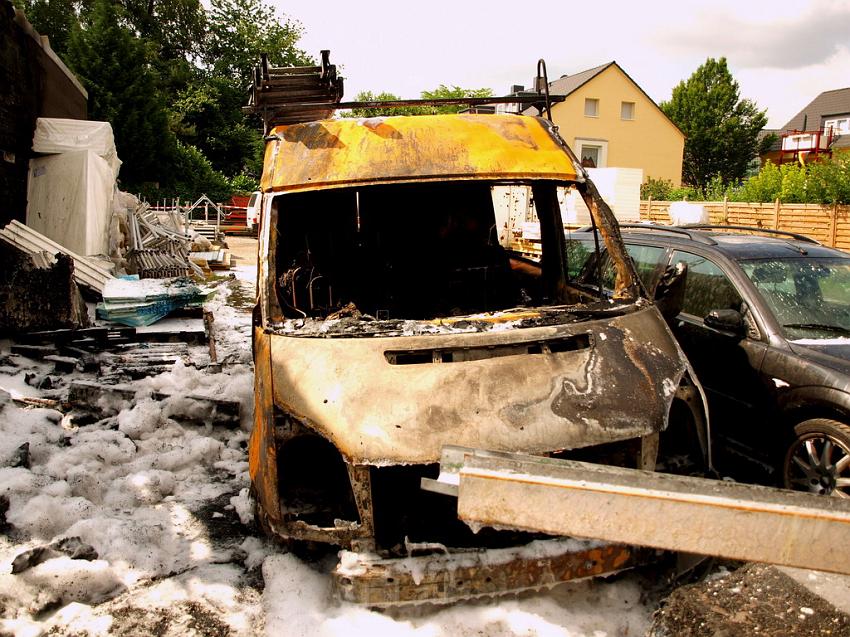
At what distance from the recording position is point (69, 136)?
13.2 metres

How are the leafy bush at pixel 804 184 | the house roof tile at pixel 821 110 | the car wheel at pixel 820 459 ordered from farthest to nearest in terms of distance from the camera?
the house roof tile at pixel 821 110
the leafy bush at pixel 804 184
the car wheel at pixel 820 459

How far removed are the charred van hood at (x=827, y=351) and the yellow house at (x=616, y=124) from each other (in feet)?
115

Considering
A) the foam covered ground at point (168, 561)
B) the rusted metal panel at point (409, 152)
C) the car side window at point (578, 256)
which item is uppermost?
the rusted metal panel at point (409, 152)

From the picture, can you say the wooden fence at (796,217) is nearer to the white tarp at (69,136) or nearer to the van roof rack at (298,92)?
the van roof rack at (298,92)

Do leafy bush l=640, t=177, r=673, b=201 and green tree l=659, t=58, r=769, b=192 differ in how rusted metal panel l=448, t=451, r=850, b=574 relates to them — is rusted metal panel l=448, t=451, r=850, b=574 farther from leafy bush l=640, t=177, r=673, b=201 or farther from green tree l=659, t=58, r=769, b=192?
green tree l=659, t=58, r=769, b=192

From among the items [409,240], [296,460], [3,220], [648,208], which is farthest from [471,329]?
[648,208]

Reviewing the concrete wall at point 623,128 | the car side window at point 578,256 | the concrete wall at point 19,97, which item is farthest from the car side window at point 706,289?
the concrete wall at point 623,128

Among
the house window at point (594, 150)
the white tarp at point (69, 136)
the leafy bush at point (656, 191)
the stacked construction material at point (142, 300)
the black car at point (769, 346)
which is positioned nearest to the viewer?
the black car at point (769, 346)

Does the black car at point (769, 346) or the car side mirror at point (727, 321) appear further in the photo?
the car side mirror at point (727, 321)

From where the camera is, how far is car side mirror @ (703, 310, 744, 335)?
14.7ft

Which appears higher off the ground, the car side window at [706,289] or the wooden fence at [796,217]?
the wooden fence at [796,217]

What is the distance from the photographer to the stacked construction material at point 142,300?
872 cm

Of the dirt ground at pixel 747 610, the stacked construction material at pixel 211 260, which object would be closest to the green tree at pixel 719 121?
the stacked construction material at pixel 211 260

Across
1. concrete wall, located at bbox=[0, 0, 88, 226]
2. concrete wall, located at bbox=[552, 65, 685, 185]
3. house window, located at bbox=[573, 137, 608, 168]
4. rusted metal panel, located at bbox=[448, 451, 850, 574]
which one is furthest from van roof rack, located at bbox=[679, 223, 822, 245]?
house window, located at bbox=[573, 137, 608, 168]
